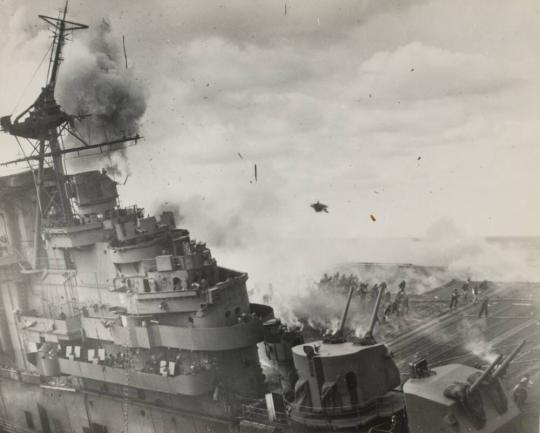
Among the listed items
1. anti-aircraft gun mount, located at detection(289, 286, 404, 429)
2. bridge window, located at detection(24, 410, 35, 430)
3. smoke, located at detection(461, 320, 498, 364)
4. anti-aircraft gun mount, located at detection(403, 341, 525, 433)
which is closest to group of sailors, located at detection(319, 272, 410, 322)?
smoke, located at detection(461, 320, 498, 364)

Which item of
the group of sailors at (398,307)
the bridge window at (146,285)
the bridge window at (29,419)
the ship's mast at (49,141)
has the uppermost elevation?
the ship's mast at (49,141)

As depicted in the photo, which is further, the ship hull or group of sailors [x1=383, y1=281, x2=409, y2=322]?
group of sailors [x1=383, y1=281, x2=409, y2=322]

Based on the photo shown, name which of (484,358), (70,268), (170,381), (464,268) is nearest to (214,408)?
(170,381)

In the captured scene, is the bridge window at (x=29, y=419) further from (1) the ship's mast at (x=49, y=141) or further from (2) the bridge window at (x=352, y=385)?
(2) the bridge window at (x=352, y=385)

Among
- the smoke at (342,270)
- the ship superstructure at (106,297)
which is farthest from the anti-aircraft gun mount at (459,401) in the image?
the smoke at (342,270)

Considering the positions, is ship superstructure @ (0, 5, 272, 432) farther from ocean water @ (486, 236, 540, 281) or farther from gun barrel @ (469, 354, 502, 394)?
ocean water @ (486, 236, 540, 281)
